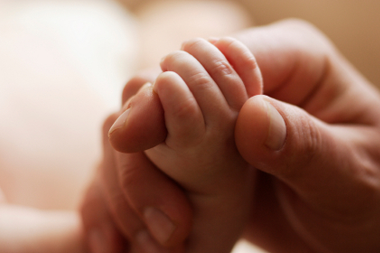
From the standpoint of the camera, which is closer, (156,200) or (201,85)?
(201,85)

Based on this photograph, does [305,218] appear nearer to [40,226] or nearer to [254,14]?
[40,226]

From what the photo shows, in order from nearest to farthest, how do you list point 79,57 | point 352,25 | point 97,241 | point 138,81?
1. point 138,81
2. point 97,241
3. point 79,57
4. point 352,25

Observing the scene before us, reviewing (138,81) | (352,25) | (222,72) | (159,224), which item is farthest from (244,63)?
(352,25)

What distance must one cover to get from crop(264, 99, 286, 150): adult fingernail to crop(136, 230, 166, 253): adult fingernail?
0.25 m

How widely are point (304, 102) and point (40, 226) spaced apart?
0.52m

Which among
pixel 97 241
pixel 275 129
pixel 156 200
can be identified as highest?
pixel 275 129

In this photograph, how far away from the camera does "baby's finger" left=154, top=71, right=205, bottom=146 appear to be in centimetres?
31

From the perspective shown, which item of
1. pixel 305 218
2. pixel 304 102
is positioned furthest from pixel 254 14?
pixel 305 218

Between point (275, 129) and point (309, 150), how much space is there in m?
0.08

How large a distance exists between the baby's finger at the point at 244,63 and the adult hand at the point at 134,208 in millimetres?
106

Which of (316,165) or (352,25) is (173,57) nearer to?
(316,165)

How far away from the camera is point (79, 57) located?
96cm

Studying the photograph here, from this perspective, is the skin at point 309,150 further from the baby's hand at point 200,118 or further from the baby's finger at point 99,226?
the baby's finger at point 99,226

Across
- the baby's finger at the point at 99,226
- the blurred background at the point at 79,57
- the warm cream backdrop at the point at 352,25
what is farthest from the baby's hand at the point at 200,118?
the warm cream backdrop at the point at 352,25
